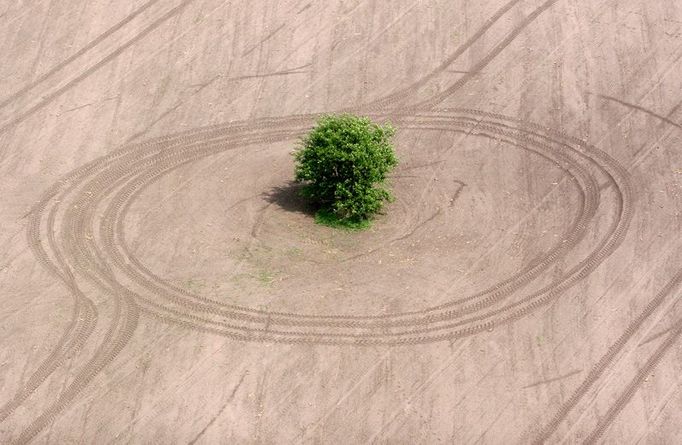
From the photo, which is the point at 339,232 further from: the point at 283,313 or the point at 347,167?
the point at 283,313

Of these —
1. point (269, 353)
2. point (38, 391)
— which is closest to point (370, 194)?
point (269, 353)

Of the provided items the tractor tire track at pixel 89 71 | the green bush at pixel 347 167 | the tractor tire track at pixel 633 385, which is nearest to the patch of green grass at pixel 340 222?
the green bush at pixel 347 167

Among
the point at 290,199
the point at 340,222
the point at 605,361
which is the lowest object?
the point at 605,361

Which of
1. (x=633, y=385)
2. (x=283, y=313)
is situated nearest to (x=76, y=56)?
(x=283, y=313)

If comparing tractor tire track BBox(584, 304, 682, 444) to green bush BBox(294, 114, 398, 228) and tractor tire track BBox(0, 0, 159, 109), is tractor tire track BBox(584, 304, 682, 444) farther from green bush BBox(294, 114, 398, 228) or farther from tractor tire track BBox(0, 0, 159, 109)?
tractor tire track BBox(0, 0, 159, 109)

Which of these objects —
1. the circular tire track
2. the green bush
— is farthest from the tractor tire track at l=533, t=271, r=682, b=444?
the green bush

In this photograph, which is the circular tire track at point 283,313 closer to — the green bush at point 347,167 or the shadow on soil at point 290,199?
the shadow on soil at point 290,199

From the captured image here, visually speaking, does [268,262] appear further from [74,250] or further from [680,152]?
[680,152]
